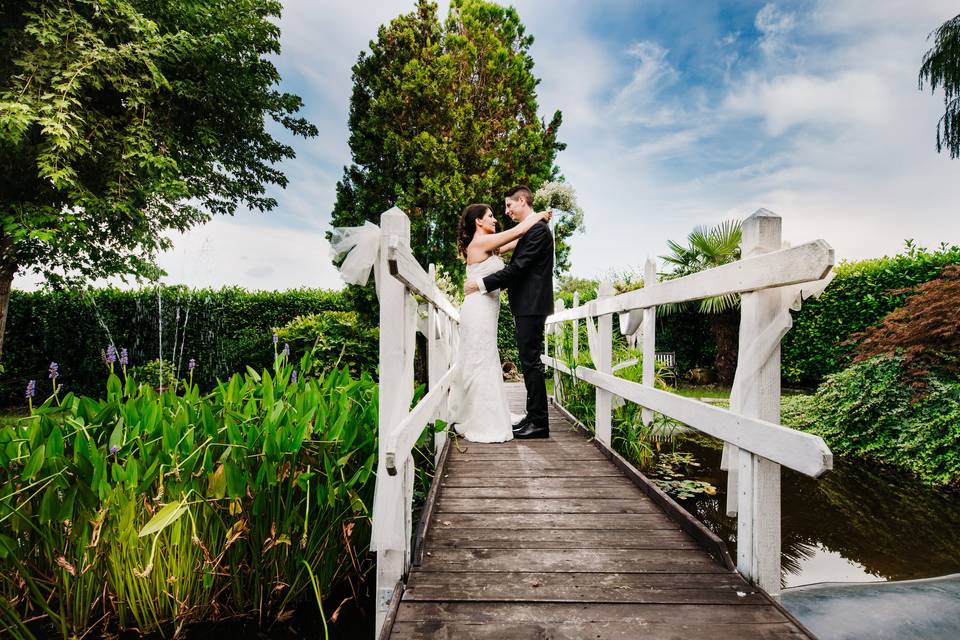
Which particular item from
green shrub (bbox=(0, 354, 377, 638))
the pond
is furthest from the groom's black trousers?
green shrub (bbox=(0, 354, 377, 638))

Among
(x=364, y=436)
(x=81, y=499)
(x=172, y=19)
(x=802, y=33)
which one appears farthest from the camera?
(x=802, y=33)

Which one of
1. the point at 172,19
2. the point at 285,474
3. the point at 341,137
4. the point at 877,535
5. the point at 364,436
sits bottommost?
the point at 877,535

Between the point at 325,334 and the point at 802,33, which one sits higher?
the point at 802,33

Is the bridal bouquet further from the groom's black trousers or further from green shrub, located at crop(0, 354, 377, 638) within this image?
green shrub, located at crop(0, 354, 377, 638)

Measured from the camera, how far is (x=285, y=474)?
6.82 feet

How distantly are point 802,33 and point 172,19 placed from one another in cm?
1550

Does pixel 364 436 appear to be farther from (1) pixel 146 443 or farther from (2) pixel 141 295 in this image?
(2) pixel 141 295

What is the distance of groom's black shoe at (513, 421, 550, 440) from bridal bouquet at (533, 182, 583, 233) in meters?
8.43

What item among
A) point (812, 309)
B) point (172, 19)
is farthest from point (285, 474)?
point (172, 19)

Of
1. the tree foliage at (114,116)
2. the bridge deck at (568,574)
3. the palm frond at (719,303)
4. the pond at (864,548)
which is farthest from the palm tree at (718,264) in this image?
the tree foliage at (114,116)

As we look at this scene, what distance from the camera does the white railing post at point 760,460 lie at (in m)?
1.62

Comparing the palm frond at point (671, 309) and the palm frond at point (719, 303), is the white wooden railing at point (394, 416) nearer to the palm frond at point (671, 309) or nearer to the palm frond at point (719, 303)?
the palm frond at point (719, 303)

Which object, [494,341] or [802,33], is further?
[802,33]

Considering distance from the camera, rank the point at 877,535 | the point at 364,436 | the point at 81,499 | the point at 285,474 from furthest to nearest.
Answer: the point at 877,535 → the point at 364,436 → the point at 285,474 → the point at 81,499
